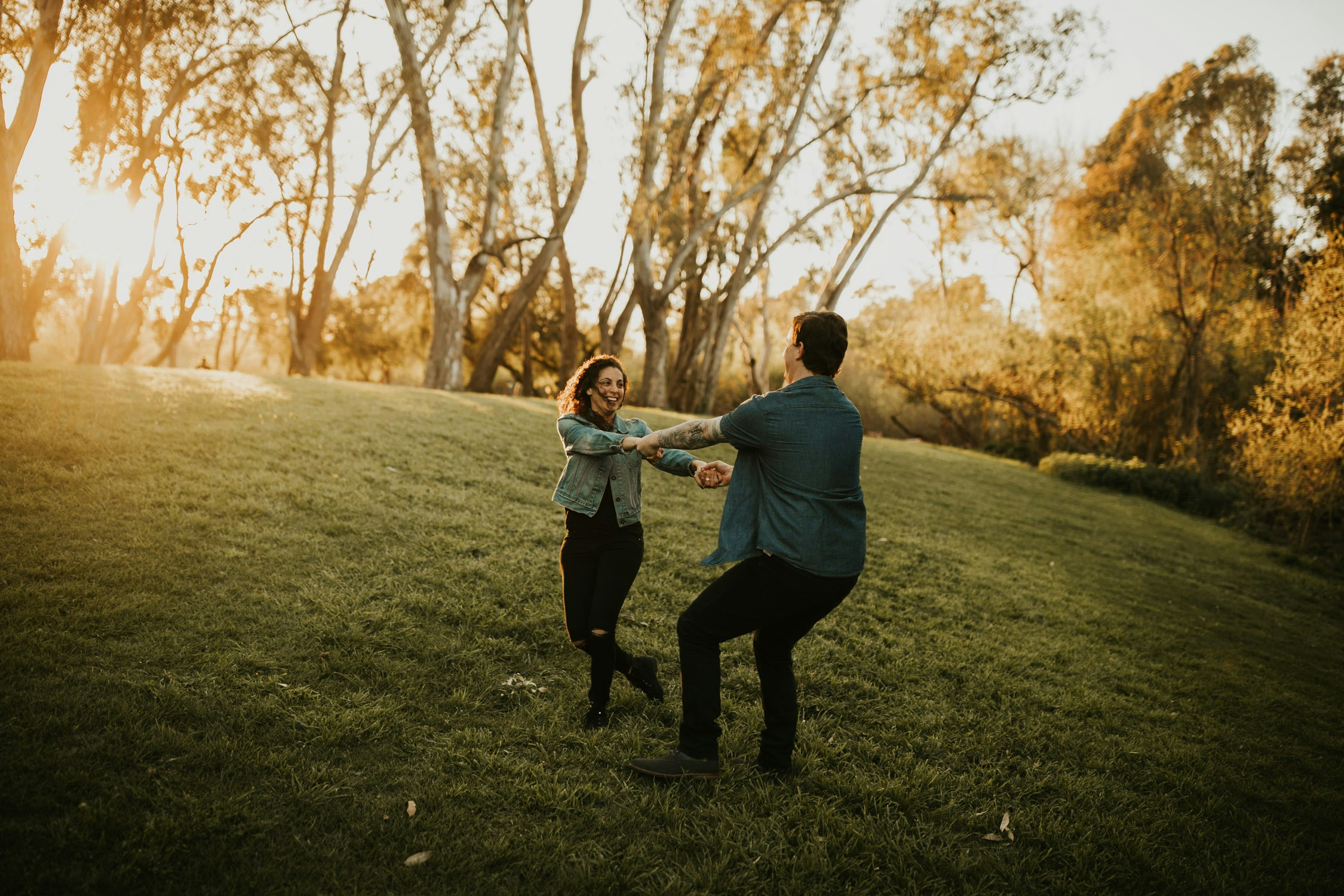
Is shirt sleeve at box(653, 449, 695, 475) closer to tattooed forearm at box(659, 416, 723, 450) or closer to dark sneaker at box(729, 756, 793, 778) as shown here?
tattooed forearm at box(659, 416, 723, 450)

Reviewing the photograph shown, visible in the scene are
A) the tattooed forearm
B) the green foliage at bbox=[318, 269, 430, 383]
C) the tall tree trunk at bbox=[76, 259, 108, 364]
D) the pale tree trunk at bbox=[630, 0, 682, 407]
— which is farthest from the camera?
the green foliage at bbox=[318, 269, 430, 383]

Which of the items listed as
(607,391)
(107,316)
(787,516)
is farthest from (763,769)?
(107,316)

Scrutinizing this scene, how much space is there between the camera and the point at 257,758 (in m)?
3.36

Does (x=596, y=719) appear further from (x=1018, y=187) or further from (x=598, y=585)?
(x=1018, y=187)

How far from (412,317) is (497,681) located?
1362 inches

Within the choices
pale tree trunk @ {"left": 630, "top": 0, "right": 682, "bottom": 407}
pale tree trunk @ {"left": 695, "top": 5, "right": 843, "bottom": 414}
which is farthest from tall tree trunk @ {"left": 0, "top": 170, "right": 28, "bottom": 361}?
pale tree trunk @ {"left": 695, "top": 5, "right": 843, "bottom": 414}

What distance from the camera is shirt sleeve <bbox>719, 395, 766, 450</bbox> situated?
307 cm

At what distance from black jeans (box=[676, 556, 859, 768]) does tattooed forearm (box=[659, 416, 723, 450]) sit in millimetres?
645

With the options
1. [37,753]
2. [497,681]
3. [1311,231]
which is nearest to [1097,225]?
[1311,231]

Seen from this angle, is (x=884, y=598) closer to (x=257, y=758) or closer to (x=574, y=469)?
(x=574, y=469)

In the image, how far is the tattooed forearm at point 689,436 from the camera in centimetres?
343

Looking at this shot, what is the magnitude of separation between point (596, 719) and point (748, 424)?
2.09 m

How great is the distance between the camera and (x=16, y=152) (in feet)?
43.2

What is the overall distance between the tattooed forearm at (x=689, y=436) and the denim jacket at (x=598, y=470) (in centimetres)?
20
